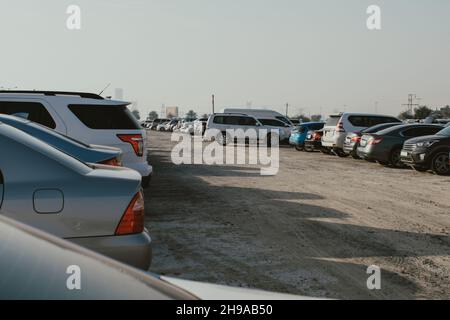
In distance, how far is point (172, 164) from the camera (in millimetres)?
19891

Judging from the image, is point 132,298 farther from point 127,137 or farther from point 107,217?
point 127,137

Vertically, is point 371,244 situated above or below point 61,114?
below

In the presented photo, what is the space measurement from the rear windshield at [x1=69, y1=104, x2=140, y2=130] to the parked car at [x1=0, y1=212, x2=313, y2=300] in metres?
6.88

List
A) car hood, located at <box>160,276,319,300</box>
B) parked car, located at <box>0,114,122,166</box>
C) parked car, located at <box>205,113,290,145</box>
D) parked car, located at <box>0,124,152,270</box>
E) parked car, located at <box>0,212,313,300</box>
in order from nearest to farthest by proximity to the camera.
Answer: parked car, located at <box>0,212,313,300</box>
car hood, located at <box>160,276,319,300</box>
parked car, located at <box>0,124,152,270</box>
parked car, located at <box>0,114,122,166</box>
parked car, located at <box>205,113,290,145</box>

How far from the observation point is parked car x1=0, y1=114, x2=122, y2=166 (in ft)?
22.2

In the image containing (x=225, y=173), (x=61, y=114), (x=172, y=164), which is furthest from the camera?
(x=172, y=164)

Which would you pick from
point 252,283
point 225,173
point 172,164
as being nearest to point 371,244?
point 252,283

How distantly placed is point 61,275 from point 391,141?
58.4ft

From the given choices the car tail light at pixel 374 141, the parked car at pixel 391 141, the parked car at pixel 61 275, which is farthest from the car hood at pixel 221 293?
the car tail light at pixel 374 141

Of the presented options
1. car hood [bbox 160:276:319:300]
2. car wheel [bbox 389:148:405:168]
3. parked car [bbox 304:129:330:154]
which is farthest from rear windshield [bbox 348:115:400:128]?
car hood [bbox 160:276:319:300]

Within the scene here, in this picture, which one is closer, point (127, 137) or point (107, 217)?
point (107, 217)

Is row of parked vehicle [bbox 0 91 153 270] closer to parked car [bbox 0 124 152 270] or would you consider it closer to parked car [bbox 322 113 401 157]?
parked car [bbox 0 124 152 270]

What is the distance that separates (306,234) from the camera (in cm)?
775

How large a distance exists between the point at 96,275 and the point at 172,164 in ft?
58.2
